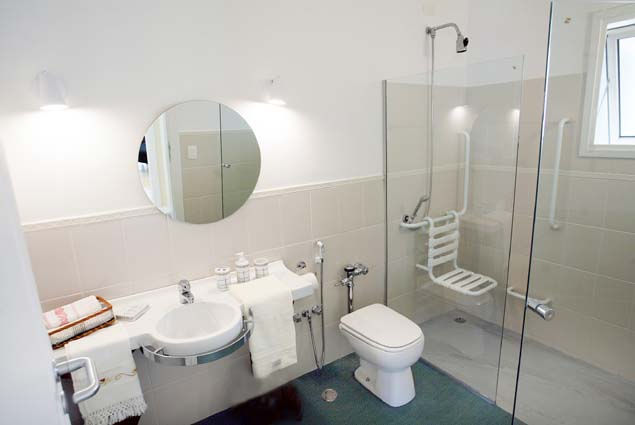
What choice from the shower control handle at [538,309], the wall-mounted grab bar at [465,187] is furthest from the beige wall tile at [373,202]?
the shower control handle at [538,309]

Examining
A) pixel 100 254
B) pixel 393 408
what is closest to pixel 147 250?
pixel 100 254

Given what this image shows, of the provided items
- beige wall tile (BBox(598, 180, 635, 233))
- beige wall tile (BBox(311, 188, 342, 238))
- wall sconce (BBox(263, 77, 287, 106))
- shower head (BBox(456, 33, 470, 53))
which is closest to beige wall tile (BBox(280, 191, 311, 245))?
beige wall tile (BBox(311, 188, 342, 238))

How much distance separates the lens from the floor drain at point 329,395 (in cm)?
216

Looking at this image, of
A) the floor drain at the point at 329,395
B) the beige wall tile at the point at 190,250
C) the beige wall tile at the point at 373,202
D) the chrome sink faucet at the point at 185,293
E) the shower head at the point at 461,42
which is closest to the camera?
the chrome sink faucet at the point at 185,293

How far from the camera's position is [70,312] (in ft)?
4.69

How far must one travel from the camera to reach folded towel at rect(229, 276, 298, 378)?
1693 millimetres

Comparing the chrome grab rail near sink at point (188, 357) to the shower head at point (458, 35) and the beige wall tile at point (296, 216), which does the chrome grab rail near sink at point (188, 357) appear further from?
the shower head at point (458, 35)

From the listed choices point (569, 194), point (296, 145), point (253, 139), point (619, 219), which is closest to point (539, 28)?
point (569, 194)

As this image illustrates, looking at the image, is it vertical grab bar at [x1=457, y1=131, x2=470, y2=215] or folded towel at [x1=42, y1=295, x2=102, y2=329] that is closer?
folded towel at [x1=42, y1=295, x2=102, y2=329]

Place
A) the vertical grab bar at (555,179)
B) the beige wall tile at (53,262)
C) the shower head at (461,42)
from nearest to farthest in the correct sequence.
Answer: the beige wall tile at (53,262) < the vertical grab bar at (555,179) < the shower head at (461,42)

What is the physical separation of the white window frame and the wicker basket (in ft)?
8.09

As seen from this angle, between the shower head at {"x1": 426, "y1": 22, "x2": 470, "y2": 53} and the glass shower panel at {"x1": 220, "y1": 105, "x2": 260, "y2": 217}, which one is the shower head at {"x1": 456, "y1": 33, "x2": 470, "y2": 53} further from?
the glass shower panel at {"x1": 220, "y1": 105, "x2": 260, "y2": 217}

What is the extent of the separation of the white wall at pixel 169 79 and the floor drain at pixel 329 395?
1.29 metres

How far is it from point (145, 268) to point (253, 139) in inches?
32.9
